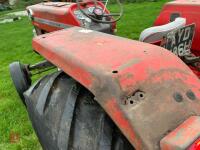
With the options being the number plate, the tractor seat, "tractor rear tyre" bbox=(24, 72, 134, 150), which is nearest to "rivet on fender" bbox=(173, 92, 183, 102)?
"tractor rear tyre" bbox=(24, 72, 134, 150)

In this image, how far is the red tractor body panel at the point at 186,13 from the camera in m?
2.39

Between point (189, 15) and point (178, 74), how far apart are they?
109 cm

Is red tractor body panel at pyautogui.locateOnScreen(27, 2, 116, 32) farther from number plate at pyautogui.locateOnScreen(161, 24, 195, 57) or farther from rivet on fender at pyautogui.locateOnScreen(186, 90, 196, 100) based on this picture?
rivet on fender at pyautogui.locateOnScreen(186, 90, 196, 100)

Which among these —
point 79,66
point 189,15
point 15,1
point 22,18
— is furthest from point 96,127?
point 15,1

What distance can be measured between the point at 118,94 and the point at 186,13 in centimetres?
130

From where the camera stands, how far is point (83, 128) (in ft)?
5.11

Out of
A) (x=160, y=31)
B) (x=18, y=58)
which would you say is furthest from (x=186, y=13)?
(x=18, y=58)

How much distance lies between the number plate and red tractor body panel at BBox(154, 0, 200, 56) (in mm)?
154

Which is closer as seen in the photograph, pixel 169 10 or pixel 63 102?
pixel 63 102

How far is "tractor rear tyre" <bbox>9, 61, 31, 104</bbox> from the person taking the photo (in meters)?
2.95

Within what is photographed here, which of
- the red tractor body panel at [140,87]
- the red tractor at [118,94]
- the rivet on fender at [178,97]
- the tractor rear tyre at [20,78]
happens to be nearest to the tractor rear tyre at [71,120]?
the red tractor at [118,94]

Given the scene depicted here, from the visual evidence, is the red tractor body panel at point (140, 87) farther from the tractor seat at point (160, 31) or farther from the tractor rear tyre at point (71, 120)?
the tractor seat at point (160, 31)

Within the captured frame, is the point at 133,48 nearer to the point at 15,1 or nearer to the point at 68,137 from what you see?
the point at 68,137

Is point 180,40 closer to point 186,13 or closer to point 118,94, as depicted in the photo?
point 186,13
